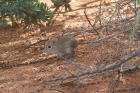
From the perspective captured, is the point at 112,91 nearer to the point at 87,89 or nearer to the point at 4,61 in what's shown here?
the point at 87,89

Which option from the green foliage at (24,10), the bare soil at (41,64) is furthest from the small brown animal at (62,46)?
the green foliage at (24,10)

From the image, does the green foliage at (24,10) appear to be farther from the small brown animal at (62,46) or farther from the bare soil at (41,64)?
the bare soil at (41,64)

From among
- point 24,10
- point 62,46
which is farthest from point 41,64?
point 24,10

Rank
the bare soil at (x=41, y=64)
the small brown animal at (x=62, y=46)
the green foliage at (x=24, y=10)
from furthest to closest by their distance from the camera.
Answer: the small brown animal at (x=62, y=46) → the green foliage at (x=24, y=10) → the bare soil at (x=41, y=64)

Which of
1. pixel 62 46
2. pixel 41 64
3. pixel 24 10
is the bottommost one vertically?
pixel 41 64

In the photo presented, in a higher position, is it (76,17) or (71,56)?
(76,17)

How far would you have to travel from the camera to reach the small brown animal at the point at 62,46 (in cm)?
481

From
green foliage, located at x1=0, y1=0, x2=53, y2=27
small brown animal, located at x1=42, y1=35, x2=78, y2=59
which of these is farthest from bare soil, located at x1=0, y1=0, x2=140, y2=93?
green foliage, located at x1=0, y1=0, x2=53, y2=27

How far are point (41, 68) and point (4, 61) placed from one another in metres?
0.66

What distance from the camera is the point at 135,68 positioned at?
3828mm

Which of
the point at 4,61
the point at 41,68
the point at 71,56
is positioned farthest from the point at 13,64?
the point at 71,56

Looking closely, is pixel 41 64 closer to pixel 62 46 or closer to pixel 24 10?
pixel 62 46

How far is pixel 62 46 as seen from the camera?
5.00 meters

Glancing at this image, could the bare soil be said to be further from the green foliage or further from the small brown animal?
the green foliage
